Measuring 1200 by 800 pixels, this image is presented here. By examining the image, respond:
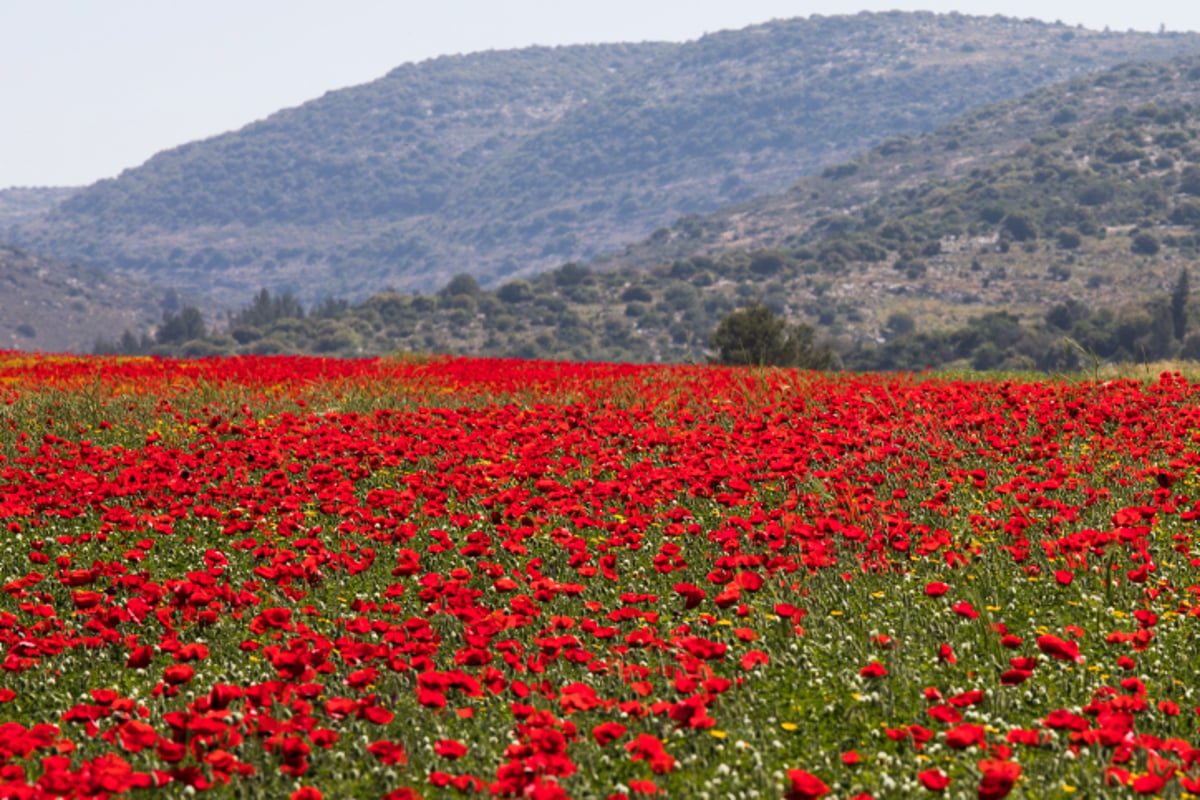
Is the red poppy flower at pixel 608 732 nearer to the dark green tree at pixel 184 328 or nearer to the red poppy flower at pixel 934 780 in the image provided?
the red poppy flower at pixel 934 780

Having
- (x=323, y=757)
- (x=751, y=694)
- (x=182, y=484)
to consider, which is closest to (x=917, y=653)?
(x=751, y=694)

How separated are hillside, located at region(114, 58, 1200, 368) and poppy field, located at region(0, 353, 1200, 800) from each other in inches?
2755

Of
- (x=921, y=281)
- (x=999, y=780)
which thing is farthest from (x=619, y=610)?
(x=921, y=281)

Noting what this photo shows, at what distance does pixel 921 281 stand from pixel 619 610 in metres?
123

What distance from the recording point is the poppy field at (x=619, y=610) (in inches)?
169

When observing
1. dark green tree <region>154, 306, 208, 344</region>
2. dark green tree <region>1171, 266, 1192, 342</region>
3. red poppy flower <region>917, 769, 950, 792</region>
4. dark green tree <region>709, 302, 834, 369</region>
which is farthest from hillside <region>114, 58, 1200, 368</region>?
red poppy flower <region>917, 769, 950, 792</region>

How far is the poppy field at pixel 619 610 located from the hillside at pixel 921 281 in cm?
6997

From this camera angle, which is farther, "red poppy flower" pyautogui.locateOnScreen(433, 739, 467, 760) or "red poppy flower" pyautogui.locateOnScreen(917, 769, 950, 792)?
"red poppy flower" pyautogui.locateOnScreen(433, 739, 467, 760)

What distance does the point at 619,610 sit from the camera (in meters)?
5.68

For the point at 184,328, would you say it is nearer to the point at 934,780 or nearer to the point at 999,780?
the point at 934,780

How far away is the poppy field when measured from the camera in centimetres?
428

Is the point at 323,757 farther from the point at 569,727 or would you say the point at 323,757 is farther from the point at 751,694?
the point at 751,694

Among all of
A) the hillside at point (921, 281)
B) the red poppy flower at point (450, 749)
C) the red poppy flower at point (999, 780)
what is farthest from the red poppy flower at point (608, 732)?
the hillside at point (921, 281)

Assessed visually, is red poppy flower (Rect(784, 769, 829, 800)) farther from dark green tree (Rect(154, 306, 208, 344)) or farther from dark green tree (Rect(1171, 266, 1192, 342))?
dark green tree (Rect(154, 306, 208, 344))
